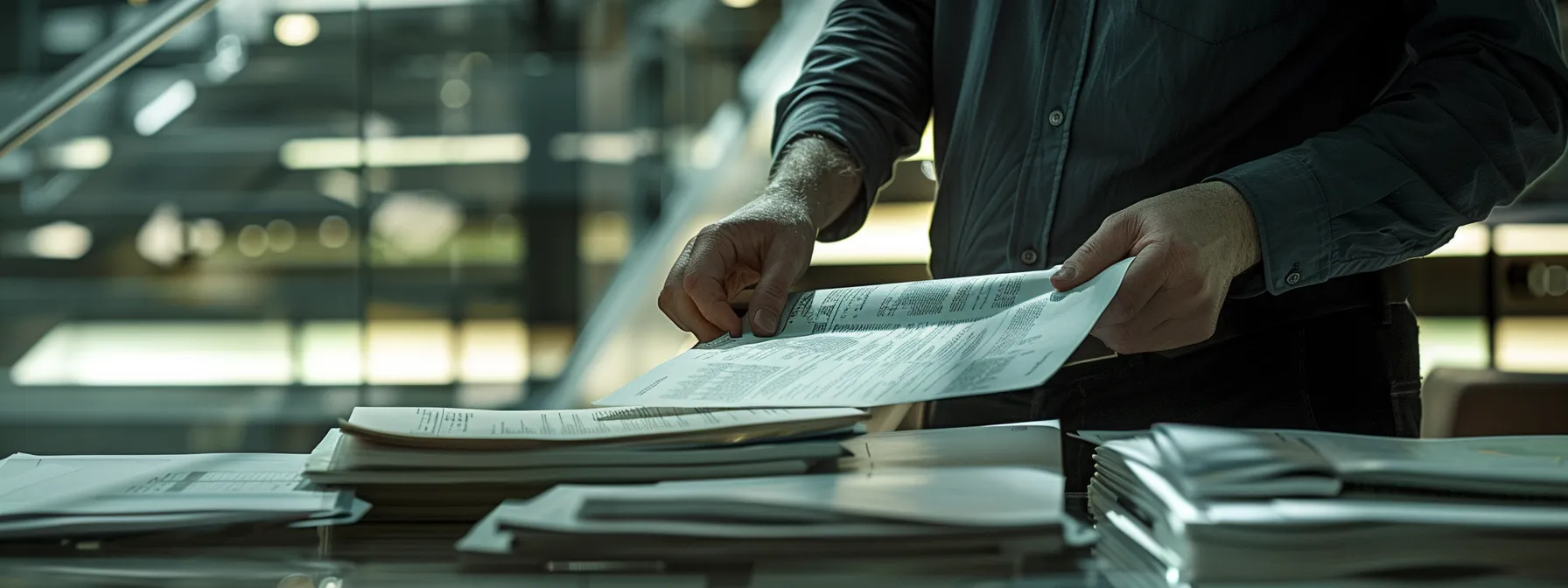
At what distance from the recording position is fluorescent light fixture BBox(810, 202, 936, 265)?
294 cm

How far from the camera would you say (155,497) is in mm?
531

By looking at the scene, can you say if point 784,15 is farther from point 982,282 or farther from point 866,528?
point 866,528

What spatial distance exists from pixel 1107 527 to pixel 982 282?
251 millimetres

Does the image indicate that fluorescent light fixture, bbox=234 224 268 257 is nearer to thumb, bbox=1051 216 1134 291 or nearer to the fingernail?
the fingernail

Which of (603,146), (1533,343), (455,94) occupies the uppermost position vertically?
(455,94)

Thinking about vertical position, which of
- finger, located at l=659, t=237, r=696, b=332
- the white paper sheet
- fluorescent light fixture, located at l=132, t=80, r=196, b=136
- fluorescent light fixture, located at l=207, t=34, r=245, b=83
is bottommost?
the white paper sheet

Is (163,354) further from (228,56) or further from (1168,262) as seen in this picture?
(1168,262)

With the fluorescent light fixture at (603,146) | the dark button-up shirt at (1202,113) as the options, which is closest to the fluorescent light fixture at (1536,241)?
the fluorescent light fixture at (603,146)

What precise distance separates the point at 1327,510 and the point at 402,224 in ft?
9.65

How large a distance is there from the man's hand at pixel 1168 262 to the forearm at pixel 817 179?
0.34 metres

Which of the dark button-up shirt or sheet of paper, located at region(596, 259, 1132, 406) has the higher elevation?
the dark button-up shirt

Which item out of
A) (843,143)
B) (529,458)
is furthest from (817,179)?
(529,458)

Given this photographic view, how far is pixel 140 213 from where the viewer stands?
3111 millimetres

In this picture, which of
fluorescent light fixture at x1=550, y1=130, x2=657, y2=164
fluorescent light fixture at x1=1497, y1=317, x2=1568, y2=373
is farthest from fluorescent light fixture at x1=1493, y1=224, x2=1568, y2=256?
fluorescent light fixture at x1=550, y1=130, x2=657, y2=164
